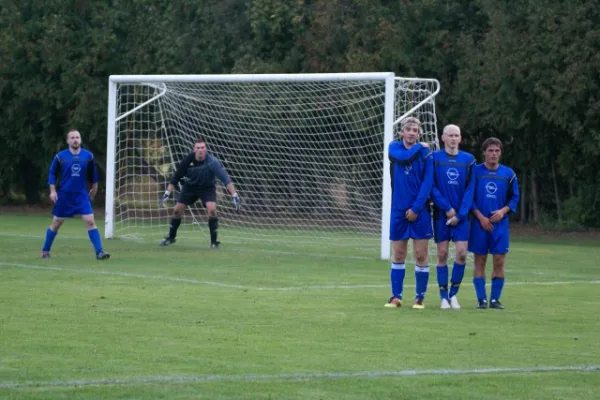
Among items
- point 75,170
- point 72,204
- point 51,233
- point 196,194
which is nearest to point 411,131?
point 75,170

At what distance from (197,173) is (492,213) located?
10.6 meters

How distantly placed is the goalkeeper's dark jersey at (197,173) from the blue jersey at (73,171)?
3606 mm

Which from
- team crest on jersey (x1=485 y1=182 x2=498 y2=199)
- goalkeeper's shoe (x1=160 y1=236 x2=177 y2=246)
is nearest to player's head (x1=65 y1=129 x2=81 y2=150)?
goalkeeper's shoe (x1=160 y1=236 x2=177 y2=246)

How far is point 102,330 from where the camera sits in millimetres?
11289

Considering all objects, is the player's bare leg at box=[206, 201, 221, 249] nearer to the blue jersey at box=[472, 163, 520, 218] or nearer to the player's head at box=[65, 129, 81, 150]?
the player's head at box=[65, 129, 81, 150]

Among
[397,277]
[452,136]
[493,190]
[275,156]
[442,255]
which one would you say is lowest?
[397,277]

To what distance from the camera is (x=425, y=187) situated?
13312 millimetres

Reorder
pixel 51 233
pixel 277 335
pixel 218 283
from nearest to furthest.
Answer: pixel 277 335 → pixel 218 283 → pixel 51 233

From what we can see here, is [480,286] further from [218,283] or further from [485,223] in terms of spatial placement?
[218,283]

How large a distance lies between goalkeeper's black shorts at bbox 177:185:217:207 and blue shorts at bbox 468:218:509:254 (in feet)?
33.8

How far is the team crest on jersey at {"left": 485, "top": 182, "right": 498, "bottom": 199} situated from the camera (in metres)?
13.7

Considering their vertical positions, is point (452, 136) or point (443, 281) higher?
point (452, 136)

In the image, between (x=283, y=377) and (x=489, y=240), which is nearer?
(x=283, y=377)

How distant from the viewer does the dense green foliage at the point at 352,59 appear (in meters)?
30.5
